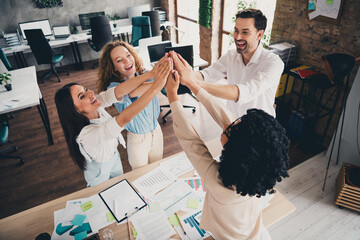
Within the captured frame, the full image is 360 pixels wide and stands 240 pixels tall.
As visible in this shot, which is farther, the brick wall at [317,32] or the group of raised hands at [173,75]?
the brick wall at [317,32]

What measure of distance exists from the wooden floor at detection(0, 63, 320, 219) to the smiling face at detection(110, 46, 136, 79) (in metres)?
1.57

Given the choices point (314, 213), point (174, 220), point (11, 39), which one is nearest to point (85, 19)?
point (11, 39)

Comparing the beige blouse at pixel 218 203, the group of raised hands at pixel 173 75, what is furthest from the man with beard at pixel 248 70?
the beige blouse at pixel 218 203

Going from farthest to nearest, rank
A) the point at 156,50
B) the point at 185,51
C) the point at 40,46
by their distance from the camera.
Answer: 1. the point at 40,46
2. the point at 156,50
3. the point at 185,51

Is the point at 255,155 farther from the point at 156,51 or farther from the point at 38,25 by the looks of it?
the point at 38,25

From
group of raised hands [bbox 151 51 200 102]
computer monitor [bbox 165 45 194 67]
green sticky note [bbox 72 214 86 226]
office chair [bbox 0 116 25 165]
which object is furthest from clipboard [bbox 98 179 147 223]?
computer monitor [bbox 165 45 194 67]

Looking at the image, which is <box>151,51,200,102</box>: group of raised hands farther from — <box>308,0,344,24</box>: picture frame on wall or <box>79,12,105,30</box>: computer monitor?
<box>79,12,105,30</box>: computer monitor

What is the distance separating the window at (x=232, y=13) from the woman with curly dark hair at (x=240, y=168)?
330cm

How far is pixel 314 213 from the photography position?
231 cm

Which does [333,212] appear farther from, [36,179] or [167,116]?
[36,179]

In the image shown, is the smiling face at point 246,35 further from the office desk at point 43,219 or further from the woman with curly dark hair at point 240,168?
the office desk at point 43,219

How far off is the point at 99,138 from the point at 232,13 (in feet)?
14.8

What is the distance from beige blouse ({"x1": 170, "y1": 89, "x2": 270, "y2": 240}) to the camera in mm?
995

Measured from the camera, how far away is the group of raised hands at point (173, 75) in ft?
4.59
